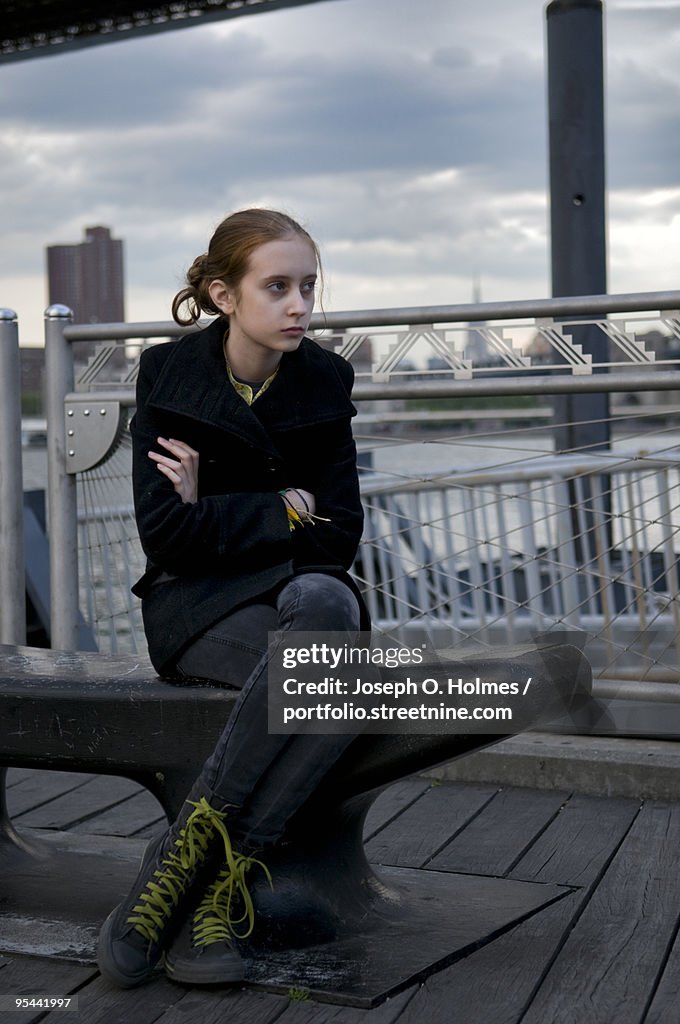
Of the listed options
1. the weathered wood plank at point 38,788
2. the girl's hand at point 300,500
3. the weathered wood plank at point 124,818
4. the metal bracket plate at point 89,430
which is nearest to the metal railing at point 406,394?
the metal bracket plate at point 89,430

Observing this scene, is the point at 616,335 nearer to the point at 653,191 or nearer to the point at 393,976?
the point at 393,976

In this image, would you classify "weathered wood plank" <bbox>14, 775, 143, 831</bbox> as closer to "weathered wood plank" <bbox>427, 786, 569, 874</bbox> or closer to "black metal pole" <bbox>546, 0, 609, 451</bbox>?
"weathered wood plank" <bbox>427, 786, 569, 874</bbox>

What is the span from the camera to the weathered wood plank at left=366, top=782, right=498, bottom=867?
8.16 ft

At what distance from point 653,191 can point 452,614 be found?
11.0 metres

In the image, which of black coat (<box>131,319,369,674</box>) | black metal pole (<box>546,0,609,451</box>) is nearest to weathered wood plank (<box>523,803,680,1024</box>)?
black coat (<box>131,319,369,674</box>)

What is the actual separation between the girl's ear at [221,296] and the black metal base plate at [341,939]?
1.09 meters

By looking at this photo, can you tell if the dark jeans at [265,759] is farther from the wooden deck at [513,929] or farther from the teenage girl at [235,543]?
the wooden deck at [513,929]

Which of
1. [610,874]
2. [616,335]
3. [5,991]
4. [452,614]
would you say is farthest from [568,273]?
[5,991]

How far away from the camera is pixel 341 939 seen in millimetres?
1938

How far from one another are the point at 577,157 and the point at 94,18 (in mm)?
14295

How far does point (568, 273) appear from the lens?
465 cm

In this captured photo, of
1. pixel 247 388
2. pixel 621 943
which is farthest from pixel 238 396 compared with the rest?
pixel 621 943

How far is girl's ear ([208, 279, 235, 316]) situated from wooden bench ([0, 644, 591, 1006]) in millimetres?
680

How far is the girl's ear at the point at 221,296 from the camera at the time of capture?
2.09 meters
